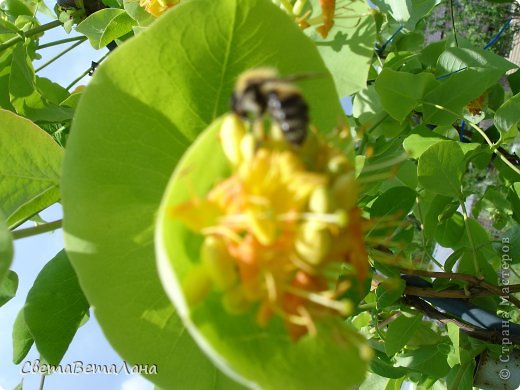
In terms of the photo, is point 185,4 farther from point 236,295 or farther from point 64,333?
point 64,333

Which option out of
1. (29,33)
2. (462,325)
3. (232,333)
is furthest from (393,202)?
(29,33)

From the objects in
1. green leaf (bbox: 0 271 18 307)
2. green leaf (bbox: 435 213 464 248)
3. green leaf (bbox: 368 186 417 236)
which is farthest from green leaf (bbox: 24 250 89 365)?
green leaf (bbox: 435 213 464 248)

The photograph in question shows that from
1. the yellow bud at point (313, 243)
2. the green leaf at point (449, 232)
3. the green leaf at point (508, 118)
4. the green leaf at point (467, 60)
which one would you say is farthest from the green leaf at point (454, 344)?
the yellow bud at point (313, 243)

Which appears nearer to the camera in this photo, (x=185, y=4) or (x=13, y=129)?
(x=185, y=4)

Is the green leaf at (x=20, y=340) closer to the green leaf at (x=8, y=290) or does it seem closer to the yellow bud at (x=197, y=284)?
the green leaf at (x=8, y=290)

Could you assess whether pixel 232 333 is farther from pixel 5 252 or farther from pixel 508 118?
pixel 508 118

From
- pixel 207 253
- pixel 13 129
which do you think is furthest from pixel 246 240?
pixel 13 129
